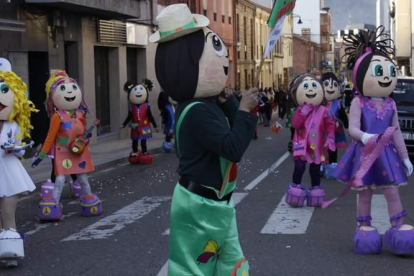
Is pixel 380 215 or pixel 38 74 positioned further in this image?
pixel 38 74

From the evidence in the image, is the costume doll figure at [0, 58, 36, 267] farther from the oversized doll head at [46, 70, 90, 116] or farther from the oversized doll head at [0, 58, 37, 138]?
the oversized doll head at [46, 70, 90, 116]

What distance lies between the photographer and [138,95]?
16281mm

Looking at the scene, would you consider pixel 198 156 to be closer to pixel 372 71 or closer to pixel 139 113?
pixel 372 71

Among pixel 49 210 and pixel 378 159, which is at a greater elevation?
pixel 378 159

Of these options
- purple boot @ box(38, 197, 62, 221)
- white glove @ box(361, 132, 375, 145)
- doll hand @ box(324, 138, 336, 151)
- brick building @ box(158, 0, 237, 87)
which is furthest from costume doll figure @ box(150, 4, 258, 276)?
brick building @ box(158, 0, 237, 87)

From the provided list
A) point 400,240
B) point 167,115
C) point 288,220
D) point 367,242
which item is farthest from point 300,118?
point 167,115

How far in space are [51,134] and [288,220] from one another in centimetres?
315

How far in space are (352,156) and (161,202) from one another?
401 cm

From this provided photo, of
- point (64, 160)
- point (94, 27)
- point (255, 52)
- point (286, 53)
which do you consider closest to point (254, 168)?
point (64, 160)

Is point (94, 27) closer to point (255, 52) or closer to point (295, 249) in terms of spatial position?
point (295, 249)

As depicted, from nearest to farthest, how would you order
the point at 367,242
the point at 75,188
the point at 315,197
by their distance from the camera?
the point at 367,242 → the point at 315,197 → the point at 75,188

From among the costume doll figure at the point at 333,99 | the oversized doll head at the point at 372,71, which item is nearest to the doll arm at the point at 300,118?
the oversized doll head at the point at 372,71

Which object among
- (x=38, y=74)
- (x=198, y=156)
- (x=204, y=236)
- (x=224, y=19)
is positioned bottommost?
(x=204, y=236)

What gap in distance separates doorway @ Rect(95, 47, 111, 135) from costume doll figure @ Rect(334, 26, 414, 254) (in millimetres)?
17450
